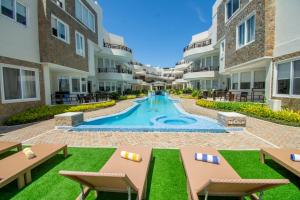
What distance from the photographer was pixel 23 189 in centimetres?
358

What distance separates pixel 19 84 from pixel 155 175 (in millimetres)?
11245

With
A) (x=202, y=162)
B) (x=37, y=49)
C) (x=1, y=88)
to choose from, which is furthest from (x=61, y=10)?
(x=202, y=162)

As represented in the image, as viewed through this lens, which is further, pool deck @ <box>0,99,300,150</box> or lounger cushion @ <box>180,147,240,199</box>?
pool deck @ <box>0,99,300,150</box>

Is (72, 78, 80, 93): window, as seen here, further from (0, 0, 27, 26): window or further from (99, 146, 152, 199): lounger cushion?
(99, 146, 152, 199): lounger cushion

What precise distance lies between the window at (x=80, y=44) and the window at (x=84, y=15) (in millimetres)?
2088

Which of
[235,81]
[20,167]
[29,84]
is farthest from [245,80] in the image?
[29,84]

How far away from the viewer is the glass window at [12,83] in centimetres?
978

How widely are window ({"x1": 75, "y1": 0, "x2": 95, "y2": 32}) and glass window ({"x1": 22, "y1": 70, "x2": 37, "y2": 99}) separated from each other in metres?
9.00

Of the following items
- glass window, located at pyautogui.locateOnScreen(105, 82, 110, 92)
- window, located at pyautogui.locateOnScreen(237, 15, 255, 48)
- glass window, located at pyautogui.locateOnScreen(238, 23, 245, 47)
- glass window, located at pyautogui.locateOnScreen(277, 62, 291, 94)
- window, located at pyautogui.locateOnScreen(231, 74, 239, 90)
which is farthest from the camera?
glass window, located at pyautogui.locateOnScreen(105, 82, 110, 92)

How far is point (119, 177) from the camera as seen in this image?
2.24 m

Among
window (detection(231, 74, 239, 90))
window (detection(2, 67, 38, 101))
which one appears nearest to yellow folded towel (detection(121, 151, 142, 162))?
window (detection(2, 67, 38, 101))

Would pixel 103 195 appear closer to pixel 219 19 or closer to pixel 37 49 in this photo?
pixel 37 49

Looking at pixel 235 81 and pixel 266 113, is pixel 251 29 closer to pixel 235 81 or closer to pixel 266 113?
pixel 235 81

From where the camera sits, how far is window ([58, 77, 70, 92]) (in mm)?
18281
